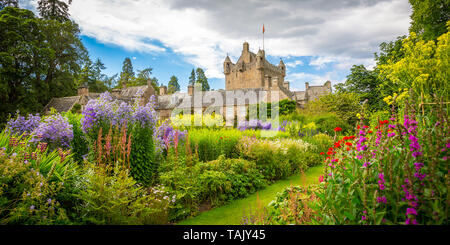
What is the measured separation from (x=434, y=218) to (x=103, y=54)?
4.14m

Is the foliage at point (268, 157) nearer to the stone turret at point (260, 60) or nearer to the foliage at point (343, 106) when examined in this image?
the foliage at point (343, 106)

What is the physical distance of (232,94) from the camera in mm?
34594

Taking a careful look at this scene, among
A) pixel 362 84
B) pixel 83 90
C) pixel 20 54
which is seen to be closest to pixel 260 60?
pixel 362 84

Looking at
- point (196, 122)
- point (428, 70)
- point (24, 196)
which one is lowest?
point (24, 196)

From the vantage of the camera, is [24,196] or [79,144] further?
[79,144]

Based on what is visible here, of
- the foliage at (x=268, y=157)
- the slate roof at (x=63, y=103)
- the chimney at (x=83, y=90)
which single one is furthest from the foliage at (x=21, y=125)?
the chimney at (x=83, y=90)

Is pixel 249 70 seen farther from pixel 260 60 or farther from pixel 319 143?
pixel 319 143

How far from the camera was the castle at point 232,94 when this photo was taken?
26583 millimetres

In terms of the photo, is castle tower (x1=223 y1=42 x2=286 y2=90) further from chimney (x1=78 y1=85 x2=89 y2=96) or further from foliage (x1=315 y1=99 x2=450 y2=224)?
foliage (x1=315 y1=99 x2=450 y2=224)

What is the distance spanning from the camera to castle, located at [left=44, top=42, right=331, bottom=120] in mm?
26583

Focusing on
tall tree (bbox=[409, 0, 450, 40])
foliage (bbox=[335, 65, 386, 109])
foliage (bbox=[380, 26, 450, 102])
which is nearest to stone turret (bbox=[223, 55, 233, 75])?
foliage (bbox=[335, 65, 386, 109])

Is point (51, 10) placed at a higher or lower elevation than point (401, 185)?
higher

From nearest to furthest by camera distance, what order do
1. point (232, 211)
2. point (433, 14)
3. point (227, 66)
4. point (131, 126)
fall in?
point (232, 211), point (131, 126), point (433, 14), point (227, 66)
